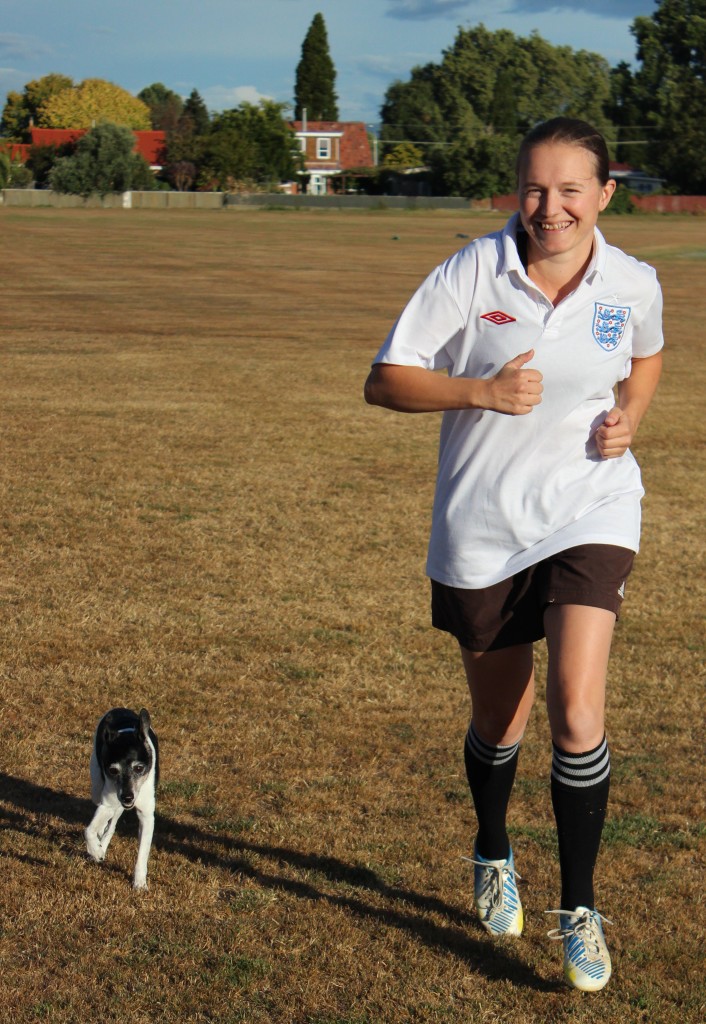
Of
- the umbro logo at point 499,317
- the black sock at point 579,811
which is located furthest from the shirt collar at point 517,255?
the black sock at point 579,811

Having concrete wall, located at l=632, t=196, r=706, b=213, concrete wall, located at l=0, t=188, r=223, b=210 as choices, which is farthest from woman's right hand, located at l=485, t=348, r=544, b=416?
concrete wall, located at l=632, t=196, r=706, b=213

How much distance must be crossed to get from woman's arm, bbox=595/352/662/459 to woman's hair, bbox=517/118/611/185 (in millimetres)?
569

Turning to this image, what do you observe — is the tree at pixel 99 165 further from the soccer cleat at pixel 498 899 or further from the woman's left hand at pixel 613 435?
the woman's left hand at pixel 613 435

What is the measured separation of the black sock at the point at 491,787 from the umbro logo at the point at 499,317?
49.7 inches

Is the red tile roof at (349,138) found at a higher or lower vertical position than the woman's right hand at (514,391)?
higher

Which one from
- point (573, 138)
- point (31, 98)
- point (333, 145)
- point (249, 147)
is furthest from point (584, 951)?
point (31, 98)

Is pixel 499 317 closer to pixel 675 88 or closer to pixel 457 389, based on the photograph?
pixel 457 389

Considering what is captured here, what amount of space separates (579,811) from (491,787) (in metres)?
0.41

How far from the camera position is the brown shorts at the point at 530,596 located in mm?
3393

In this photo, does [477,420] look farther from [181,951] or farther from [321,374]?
[321,374]

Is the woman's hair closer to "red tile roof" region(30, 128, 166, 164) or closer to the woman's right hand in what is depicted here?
the woman's right hand

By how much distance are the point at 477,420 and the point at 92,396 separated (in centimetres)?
1161

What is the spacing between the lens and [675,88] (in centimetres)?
11506

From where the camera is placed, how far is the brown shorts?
3.39 m
